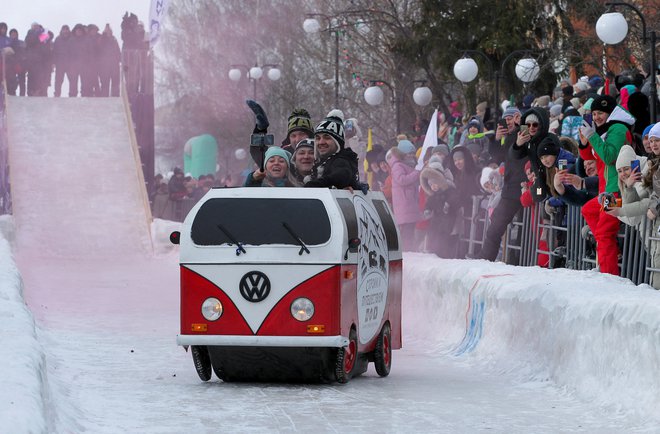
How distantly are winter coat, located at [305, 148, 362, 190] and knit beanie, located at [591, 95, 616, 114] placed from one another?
9.75 feet

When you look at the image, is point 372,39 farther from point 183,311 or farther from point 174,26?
point 183,311

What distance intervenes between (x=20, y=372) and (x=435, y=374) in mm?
4993

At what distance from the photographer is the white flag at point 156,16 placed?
3334cm

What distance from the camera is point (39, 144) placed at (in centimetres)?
3591

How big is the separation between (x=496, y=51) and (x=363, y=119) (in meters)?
23.2

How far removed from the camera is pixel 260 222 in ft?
37.1

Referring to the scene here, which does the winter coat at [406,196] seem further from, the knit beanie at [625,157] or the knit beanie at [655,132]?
the knit beanie at [655,132]

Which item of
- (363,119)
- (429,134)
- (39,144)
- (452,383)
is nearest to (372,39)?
(363,119)

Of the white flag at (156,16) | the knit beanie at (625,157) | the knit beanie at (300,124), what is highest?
the white flag at (156,16)

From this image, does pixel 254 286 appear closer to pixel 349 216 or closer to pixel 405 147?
pixel 349 216

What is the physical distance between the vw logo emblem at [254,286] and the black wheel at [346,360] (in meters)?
0.76

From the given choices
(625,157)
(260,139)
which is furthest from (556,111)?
(260,139)

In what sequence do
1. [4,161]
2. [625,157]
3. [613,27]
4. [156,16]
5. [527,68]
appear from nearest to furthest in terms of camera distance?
1. [625,157]
2. [613,27]
3. [527,68]
4. [156,16]
5. [4,161]

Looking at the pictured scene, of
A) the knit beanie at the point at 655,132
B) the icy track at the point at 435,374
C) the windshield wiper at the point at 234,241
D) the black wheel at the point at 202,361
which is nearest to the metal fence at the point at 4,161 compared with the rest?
the icy track at the point at 435,374
